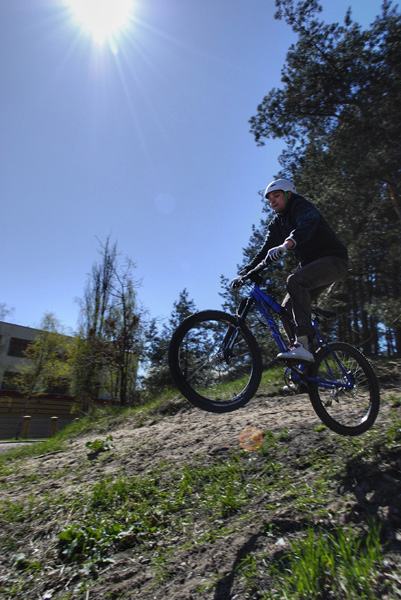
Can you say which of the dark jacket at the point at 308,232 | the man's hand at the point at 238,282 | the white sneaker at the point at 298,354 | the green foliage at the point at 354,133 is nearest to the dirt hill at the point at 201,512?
the white sneaker at the point at 298,354

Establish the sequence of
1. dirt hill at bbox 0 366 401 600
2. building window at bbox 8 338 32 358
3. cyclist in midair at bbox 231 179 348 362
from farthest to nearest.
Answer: building window at bbox 8 338 32 358 < cyclist in midair at bbox 231 179 348 362 < dirt hill at bbox 0 366 401 600

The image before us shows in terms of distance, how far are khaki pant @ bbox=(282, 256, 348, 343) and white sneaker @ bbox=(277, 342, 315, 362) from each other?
6.5 inches

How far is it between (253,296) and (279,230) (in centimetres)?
96

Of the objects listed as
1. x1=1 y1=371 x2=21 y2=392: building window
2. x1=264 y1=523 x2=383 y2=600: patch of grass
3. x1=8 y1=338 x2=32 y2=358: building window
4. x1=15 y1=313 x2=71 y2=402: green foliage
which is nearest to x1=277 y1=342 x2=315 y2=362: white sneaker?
x1=264 y1=523 x2=383 y2=600: patch of grass

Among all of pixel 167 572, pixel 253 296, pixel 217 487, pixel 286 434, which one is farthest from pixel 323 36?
pixel 167 572

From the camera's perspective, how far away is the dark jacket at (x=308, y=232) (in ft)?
11.7

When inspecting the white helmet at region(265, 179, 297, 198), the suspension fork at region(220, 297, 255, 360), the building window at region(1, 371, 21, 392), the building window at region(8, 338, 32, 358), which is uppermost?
the building window at region(8, 338, 32, 358)

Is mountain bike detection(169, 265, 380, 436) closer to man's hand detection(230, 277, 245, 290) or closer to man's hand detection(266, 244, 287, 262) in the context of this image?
man's hand detection(230, 277, 245, 290)

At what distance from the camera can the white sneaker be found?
3377 mm

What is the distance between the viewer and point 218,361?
146 inches

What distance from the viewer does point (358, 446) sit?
11.7ft

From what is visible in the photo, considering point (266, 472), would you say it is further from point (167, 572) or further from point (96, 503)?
point (96, 503)

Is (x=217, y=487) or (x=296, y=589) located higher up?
(x=217, y=487)

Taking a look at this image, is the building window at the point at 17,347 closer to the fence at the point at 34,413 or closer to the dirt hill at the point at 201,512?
the fence at the point at 34,413
